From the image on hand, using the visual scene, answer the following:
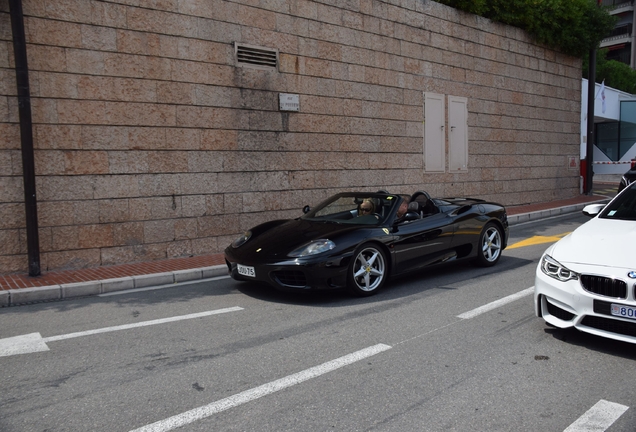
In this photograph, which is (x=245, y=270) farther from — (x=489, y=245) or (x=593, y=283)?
(x=489, y=245)

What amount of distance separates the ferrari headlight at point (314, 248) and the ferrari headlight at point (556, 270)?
7.73ft

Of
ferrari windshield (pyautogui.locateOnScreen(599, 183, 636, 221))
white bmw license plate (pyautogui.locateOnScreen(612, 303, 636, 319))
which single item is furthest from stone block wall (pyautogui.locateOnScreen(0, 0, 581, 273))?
white bmw license plate (pyautogui.locateOnScreen(612, 303, 636, 319))

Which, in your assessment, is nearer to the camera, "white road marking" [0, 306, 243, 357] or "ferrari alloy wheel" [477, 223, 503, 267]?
"white road marking" [0, 306, 243, 357]

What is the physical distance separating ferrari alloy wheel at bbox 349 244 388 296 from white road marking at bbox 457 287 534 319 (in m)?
1.27

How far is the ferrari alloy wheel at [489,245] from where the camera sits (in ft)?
26.9

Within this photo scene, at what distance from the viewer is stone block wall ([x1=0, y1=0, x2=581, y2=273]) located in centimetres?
854

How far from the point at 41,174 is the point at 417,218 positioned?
5735 mm

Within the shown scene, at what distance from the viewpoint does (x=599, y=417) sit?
3.38 metres

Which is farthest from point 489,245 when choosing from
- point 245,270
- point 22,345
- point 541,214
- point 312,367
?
point 541,214

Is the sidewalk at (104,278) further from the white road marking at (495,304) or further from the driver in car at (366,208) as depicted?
the white road marking at (495,304)

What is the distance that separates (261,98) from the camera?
1087 cm

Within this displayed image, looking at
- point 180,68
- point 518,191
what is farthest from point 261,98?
→ point 518,191

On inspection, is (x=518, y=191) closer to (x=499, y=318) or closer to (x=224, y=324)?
(x=499, y=318)

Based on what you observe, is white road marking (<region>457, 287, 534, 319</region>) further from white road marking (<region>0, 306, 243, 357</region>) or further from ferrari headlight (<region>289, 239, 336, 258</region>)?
white road marking (<region>0, 306, 243, 357</region>)
